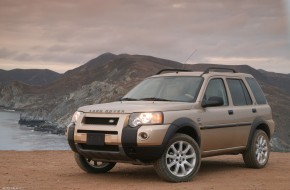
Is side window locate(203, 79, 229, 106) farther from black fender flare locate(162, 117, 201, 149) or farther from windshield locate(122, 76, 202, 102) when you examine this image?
black fender flare locate(162, 117, 201, 149)

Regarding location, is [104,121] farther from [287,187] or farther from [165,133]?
[287,187]

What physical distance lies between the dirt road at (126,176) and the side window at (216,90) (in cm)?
144

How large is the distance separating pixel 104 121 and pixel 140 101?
37.2 inches

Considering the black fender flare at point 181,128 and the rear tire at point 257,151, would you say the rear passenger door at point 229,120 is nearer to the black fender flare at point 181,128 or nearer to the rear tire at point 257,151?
the black fender flare at point 181,128

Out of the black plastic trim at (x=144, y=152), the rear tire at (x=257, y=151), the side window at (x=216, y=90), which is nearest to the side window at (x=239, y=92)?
the side window at (x=216, y=90)

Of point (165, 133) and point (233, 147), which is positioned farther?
point (233, 147)

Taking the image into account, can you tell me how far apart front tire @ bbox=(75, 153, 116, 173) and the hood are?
43.4 inches

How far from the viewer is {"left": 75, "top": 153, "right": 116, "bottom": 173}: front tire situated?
9.18 m

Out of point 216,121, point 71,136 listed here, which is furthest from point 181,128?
point 71,136

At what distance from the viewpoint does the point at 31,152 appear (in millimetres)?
13555

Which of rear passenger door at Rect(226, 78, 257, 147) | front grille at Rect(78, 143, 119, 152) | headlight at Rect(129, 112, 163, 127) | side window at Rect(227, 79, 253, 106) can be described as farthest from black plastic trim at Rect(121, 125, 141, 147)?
side window at Rect(227, 79, 253, 106)

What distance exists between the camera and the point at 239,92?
33.0ft

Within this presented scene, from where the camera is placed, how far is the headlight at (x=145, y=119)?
305 inches

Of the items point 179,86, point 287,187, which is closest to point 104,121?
point 179,86
